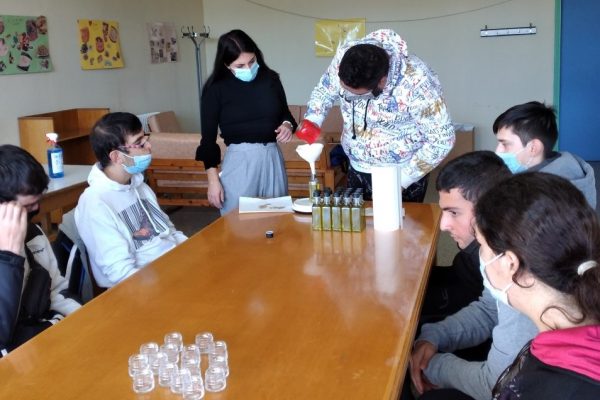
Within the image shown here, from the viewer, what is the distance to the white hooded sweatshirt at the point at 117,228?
211cm

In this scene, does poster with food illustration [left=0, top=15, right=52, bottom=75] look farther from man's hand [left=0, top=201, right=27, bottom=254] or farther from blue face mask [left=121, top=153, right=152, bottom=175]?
man's hand [left=0, top=201, right=27, bottom=254]

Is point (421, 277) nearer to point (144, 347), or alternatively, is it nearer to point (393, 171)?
point (393, 171)

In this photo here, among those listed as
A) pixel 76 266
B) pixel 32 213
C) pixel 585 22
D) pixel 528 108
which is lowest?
pixel 76 266

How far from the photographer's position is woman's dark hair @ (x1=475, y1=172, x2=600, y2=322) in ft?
3.29

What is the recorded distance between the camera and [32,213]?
6.25 ft

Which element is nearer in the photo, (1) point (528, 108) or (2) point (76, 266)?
(2) point (76, 266)

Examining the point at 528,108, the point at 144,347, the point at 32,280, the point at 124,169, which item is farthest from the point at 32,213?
the point at 528,108

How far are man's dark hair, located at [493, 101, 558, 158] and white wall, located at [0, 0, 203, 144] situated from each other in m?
3.60

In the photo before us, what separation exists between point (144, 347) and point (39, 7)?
4.27 metres

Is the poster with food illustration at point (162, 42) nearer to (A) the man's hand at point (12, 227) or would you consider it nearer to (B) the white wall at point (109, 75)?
(B) the white wall at point (109, 75)

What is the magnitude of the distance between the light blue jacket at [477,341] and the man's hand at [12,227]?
114 cm

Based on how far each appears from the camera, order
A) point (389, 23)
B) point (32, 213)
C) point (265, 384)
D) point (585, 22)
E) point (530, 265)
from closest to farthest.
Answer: point (530, 265)
point (265, 384)
point (32, 213)
point (585, 22)
point (389, 23)

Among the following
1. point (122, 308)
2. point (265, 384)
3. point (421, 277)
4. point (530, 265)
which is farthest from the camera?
point (421, 277)

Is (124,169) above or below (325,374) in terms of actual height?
above
